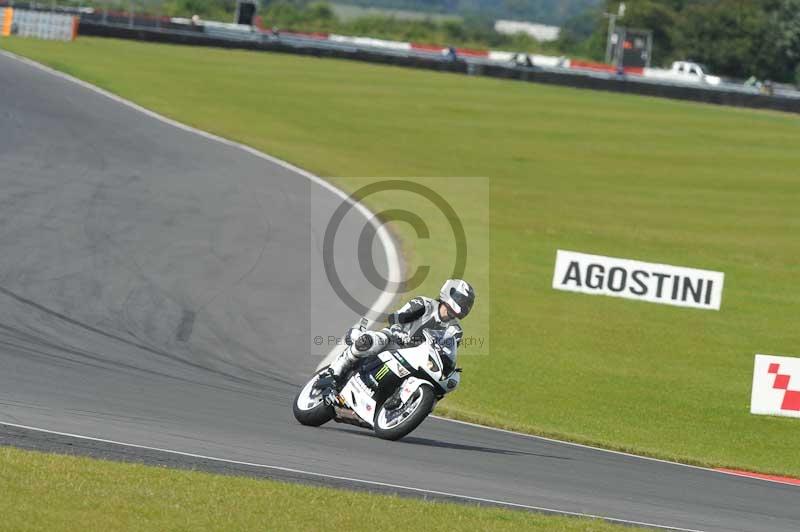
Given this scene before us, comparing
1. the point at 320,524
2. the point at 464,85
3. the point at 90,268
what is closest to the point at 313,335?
the point at 90,268

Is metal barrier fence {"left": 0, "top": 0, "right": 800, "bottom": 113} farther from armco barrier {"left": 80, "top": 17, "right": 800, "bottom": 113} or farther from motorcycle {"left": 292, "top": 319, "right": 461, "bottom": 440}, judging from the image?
motorcycle {"left": 292, "top": 319, "right": 461, "bottom": 440}

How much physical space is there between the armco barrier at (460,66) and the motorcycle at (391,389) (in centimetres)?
5553

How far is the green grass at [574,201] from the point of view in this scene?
704 inches

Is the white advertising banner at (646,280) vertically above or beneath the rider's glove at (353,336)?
beneath

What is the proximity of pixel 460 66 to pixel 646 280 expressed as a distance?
48.4 meters

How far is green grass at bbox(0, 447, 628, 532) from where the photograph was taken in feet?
26.7

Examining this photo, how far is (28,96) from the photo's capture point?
36.7 meters

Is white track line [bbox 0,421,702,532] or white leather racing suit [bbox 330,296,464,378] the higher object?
white leather racing suit [bbox 330,296,464,378]

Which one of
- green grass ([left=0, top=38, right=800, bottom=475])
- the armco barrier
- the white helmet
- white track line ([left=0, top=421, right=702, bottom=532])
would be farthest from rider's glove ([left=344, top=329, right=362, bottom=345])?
the armco barrier

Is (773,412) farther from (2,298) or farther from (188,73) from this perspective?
(188,73)

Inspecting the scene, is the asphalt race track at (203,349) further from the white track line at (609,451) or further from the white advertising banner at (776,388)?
the white advertising banner at (776,388)

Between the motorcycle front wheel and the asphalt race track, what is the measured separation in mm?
128

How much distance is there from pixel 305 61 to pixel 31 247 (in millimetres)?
50909

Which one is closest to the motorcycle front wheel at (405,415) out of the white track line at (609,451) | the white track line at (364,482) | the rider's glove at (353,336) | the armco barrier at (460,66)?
the rider's glove at (353,336)
